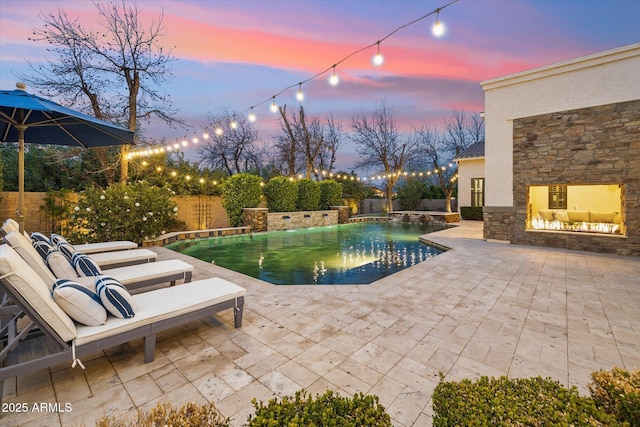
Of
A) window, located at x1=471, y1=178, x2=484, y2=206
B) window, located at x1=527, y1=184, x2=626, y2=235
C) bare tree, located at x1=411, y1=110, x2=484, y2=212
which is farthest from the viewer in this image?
bare tree, located at x1=411, y1=110, x2=484, y2=212

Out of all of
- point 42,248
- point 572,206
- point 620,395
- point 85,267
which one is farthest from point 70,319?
point 572,206

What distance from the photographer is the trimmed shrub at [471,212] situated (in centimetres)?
1562

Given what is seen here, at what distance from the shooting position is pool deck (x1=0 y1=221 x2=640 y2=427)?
2.10 meters

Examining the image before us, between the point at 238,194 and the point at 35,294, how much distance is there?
10341 millimetres

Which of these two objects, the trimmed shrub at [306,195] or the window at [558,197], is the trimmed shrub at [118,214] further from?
the window at [558,197]

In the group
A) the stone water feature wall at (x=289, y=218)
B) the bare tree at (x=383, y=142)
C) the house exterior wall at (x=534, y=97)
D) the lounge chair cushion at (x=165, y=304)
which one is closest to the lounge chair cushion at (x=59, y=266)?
the lounge chair cushion at (x=165, y=304)

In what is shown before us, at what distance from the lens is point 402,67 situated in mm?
8641

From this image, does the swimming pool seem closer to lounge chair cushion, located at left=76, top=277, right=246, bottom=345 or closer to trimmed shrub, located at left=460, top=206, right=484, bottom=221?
lounge chair cushion, located at left=76, top=277, right=246, bottom=345

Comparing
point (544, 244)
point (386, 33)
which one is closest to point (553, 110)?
point (544, 244)

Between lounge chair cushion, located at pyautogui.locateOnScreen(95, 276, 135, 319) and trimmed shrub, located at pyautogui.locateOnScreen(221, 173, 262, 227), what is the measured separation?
985cm

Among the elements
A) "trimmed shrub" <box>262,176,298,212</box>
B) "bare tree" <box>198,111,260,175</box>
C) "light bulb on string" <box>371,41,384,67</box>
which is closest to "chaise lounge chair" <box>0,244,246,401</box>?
"light bulb on string" <box>371,41,384,67</box>

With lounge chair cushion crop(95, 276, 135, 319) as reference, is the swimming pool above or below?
below

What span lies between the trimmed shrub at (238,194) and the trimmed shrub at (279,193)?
1.00m

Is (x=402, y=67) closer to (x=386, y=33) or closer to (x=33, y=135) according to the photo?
(x=386, y=33)
